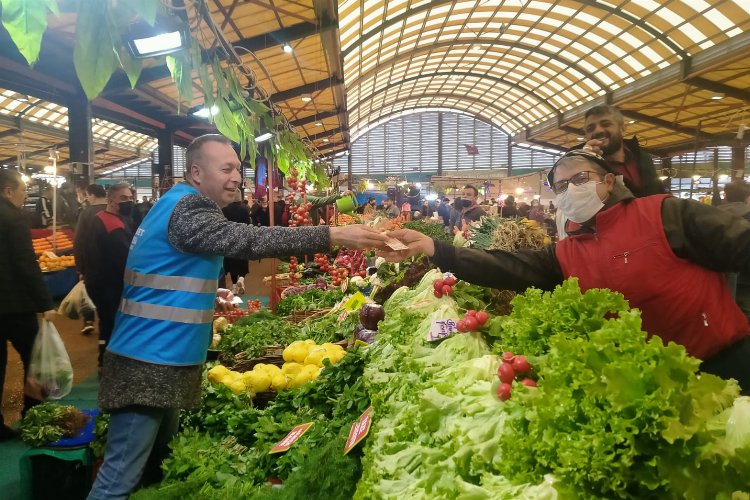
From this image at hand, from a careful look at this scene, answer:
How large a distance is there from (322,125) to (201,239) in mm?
22207

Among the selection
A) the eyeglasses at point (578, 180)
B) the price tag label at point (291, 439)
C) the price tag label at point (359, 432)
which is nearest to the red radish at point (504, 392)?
the price tag label at point (359, 432)

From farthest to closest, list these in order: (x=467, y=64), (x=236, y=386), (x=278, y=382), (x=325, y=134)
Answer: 1. (x=467, y=64)
2. (x=325, y=134)
3. (x=278, y=382)
4. (x=236, y=386)

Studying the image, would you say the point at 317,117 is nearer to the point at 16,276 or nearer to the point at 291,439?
the point at 16,276

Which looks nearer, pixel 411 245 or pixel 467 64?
pixel 411 245

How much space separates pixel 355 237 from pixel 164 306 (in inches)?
34.5

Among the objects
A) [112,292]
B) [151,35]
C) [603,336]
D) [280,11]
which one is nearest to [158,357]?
[151,35]

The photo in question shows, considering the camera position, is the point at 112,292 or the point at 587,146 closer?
the point at 587,146

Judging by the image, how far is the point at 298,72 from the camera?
1365 centimetres

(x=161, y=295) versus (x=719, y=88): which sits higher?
(x=719, y=88)

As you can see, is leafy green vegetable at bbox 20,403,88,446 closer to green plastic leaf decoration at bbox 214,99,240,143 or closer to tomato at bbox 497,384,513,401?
green plastic leaf decoration at bbox 214,99,240,143

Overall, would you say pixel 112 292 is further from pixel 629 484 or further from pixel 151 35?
pixel 629 484

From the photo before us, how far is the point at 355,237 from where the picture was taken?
232 centimetres

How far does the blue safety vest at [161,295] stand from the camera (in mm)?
2295

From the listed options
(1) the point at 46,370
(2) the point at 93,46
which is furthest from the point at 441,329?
(1) the point at 46,370
